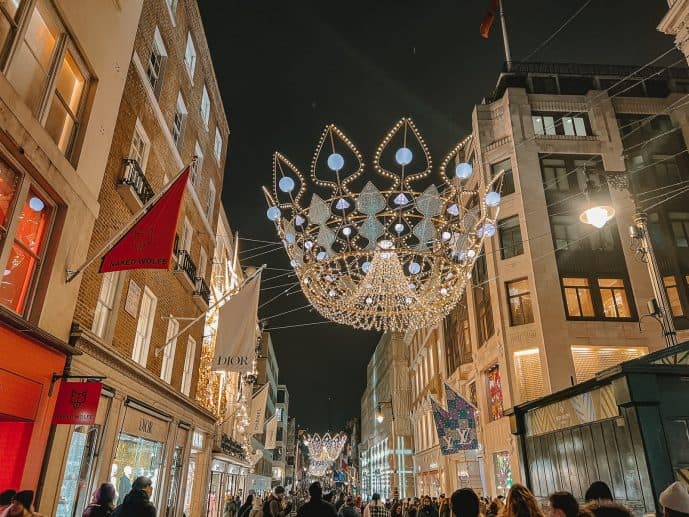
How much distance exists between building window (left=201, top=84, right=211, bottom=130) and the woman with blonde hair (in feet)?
61.3

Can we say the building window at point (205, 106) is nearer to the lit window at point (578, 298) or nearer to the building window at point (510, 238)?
the building window at point (510, 238)

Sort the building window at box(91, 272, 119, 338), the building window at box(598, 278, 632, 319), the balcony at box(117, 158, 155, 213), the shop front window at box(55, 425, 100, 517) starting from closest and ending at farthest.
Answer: the shop front window at box(55, 425, 100, 517)
the building window at box(91, 272, 119, 338)
the balcony at box(117, 158, 155, 213)
the building window at box(598, 278, 632, 319)

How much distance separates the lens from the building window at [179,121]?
53.5 ft

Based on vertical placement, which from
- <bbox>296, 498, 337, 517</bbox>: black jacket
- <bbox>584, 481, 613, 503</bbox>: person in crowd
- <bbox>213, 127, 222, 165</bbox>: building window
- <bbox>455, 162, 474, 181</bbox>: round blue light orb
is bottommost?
<bbox>296, 498, 337, 517</bbox>: black jacket

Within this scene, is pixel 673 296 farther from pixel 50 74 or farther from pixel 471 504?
pixel 50 74

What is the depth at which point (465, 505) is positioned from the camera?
418cm

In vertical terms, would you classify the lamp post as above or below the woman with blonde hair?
above

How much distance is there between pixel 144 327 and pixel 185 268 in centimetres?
289

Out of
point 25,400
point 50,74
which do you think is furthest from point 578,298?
point 50,74

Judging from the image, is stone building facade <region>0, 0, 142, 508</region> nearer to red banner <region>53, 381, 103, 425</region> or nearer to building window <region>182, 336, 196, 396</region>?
red banner <region>53, 381, 103, 425</region>

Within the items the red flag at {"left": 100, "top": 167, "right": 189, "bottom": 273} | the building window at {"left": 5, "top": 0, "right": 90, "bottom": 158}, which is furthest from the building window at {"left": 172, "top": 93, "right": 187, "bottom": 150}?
the red flag at {"left": 100, "top": 167, "right": 189, "bottom": 273}

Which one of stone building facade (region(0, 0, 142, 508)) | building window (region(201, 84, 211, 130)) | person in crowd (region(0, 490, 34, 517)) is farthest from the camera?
building window (region(201, 84, 211, 130))

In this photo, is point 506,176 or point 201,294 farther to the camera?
point 506,176

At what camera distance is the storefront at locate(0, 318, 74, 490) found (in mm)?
6980
